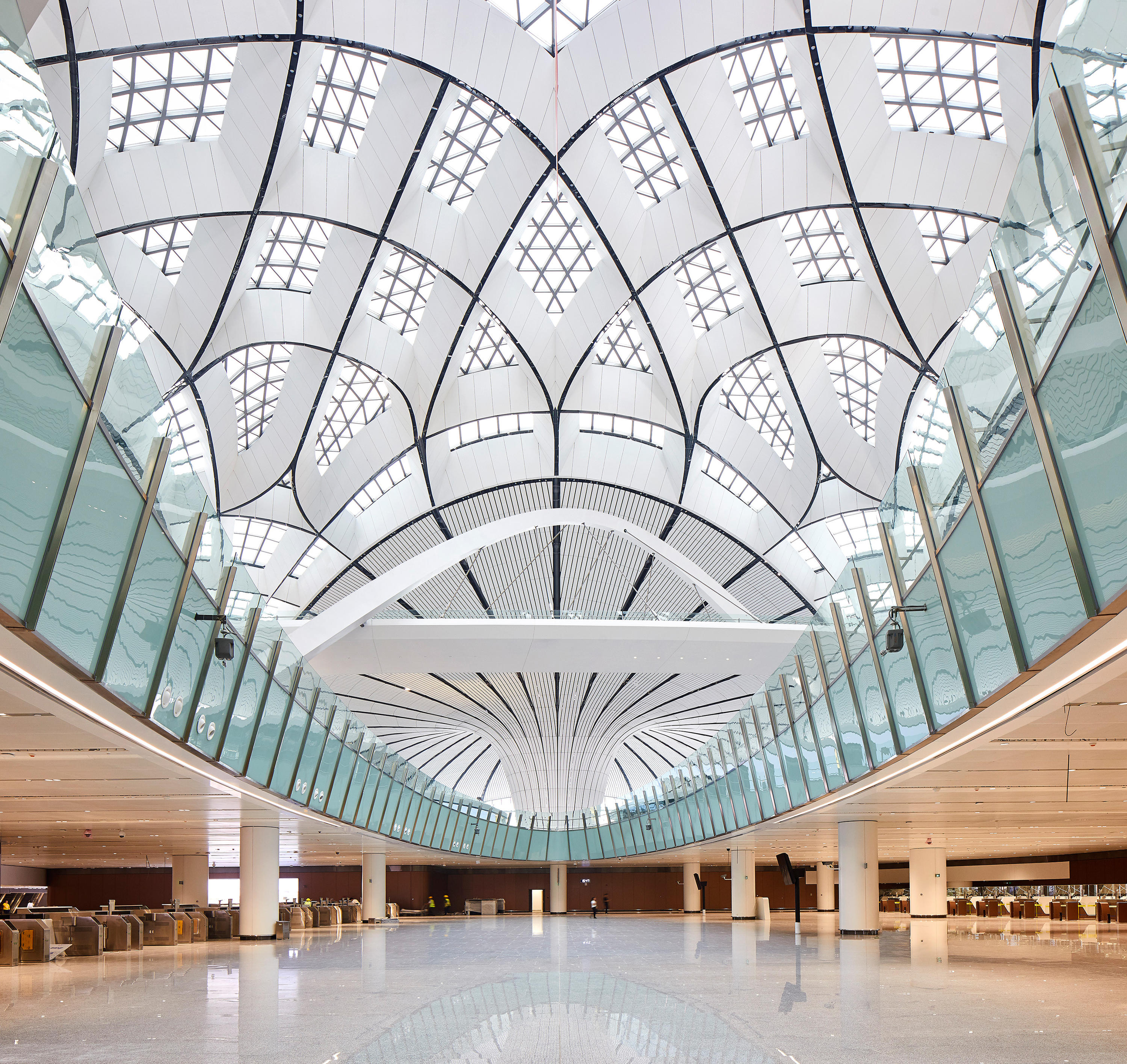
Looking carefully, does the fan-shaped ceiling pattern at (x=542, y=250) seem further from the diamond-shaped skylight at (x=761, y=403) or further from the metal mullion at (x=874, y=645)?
the metal mullion at (x=874, y=645)

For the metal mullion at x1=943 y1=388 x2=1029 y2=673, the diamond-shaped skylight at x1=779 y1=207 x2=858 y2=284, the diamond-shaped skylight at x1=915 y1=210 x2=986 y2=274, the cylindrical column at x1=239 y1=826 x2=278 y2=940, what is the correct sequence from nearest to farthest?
1. the metal mullion at x1=943 y1=388 x2=1029 y2=673
2. the cylindrical column at x1=239 y1=826 x2=278 y2=940
3. the diamond-shaped skylight at x1=915 y1=210 x2=986 y2=274
4. the diamond-shaped skylight at x1=779 y1=207 x2=858 y2=284

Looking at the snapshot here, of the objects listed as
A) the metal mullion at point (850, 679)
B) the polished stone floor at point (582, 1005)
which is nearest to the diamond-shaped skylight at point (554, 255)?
the metal mullion at point (850, 679)

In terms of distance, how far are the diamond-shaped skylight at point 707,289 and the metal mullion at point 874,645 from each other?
2098 cm

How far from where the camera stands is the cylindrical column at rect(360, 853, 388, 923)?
43750 mm

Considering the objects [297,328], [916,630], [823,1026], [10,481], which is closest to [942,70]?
[916,630]

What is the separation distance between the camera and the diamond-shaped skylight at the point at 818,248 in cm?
3294

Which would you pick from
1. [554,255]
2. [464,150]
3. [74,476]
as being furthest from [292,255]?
[74,476]

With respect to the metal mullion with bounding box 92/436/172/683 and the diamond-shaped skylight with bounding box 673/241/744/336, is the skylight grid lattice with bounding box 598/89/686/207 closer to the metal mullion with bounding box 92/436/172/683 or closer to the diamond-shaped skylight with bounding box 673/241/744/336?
the diamond-shaped skylight with bounding box 673/241/744/336

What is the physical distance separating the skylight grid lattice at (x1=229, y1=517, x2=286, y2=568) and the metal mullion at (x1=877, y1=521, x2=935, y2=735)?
3404cm

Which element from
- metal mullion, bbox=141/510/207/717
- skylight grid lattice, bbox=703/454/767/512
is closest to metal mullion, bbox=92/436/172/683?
metal mullion, bbox=141/510/207/717

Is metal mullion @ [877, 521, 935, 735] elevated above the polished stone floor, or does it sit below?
above

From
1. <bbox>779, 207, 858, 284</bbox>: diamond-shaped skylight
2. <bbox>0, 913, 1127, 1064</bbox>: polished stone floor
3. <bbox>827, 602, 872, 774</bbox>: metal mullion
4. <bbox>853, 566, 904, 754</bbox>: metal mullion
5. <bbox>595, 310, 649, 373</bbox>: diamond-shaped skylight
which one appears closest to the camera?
<bbox>0, 913, 1127, 1064</bbox>: polished stone floor

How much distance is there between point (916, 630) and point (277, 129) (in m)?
19.9

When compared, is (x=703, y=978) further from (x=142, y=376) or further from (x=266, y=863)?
(x=266, y=863)
